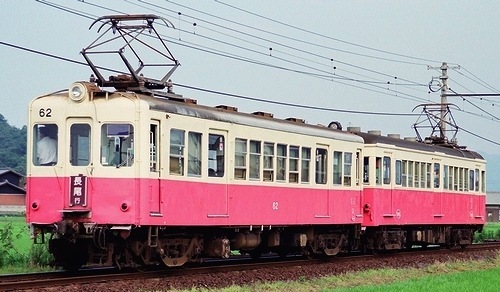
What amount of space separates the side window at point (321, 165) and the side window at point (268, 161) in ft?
8.79

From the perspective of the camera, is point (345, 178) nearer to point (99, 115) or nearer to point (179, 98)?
point (179, 98)

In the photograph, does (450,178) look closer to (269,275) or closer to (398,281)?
(398,281)

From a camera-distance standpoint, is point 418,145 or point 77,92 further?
point 418,145

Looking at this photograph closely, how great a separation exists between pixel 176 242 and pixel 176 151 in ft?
6.93

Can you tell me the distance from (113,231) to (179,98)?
3.56 metres

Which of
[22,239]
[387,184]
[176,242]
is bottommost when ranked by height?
[22,239]

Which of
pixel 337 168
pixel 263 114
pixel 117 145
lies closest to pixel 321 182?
pixel 337 168

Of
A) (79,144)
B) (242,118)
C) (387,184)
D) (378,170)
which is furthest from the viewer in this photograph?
(387,184)

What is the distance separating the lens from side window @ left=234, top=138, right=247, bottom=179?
71.8 feet

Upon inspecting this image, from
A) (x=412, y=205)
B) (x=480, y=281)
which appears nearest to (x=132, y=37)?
(x=480, y=281)

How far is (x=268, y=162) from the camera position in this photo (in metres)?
23.3

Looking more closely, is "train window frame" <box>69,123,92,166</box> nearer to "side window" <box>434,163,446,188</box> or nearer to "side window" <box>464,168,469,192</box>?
"side window" <box>434,163,446,188</box>

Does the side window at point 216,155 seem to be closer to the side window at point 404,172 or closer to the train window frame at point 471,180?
the side window at point 404,172

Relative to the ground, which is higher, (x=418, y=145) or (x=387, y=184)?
(x=418, y=145)
